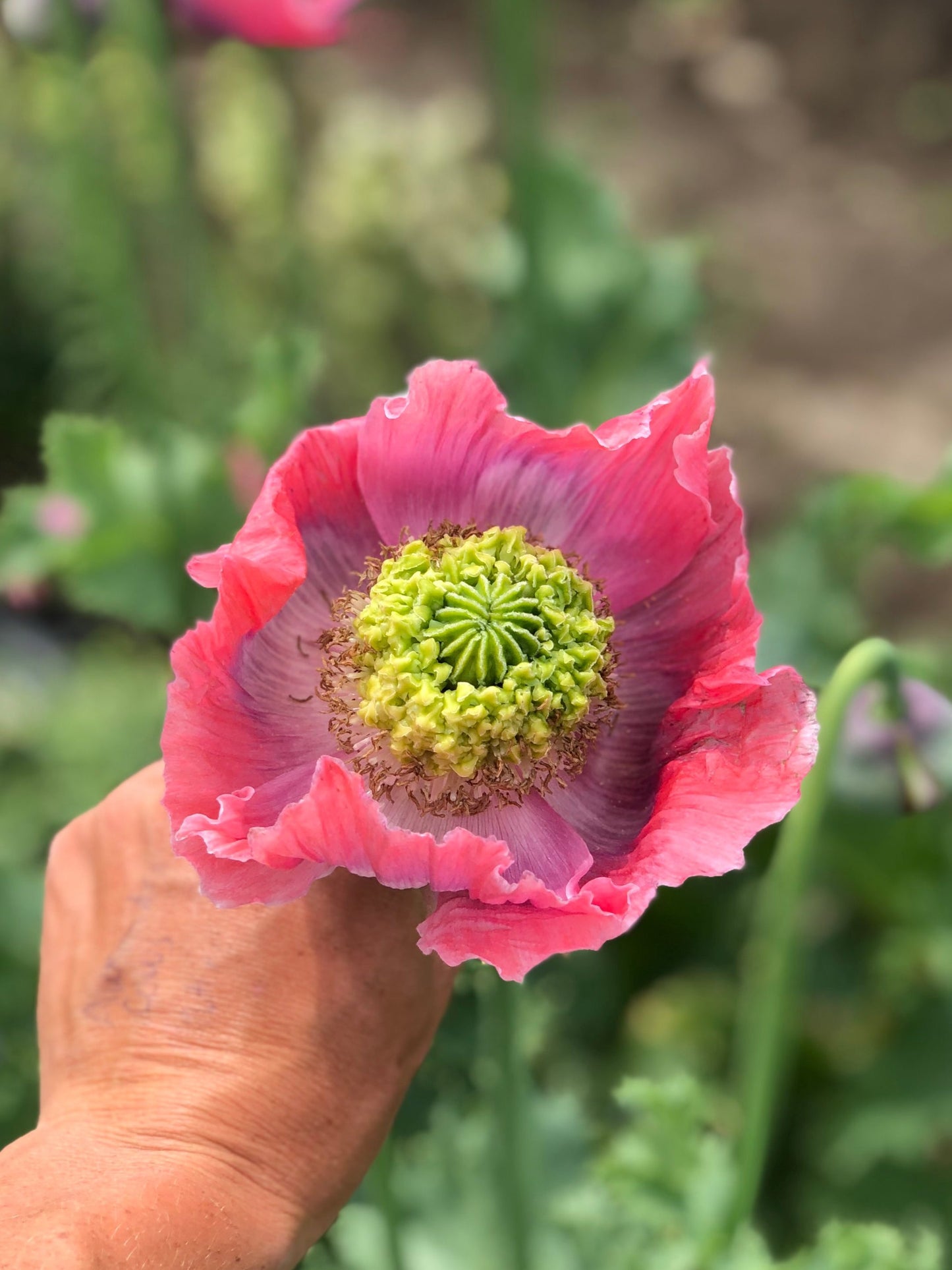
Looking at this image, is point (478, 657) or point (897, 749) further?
A: point (897, 749)

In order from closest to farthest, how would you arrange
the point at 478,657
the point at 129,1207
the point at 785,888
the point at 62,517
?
the point at 129,1207, the point at 478,657, the point at 785,888, the point at 62,517

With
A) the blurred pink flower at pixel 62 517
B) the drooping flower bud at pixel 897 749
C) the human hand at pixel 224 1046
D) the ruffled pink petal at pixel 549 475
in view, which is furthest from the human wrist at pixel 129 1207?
the blurred pink flower at pixel 62 517

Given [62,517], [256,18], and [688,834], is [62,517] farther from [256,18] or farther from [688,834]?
[688,834]

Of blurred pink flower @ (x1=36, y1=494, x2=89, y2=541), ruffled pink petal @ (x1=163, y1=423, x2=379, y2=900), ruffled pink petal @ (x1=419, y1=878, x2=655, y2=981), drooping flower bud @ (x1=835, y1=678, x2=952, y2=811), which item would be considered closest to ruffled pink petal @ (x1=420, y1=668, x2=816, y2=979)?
ruffled pink petal @ (x1=419, y1=878, x2=655, y2=981)

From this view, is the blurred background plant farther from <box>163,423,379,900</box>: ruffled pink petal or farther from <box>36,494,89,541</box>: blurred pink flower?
<box>163,423,379,900</box>: ruffled pink petal

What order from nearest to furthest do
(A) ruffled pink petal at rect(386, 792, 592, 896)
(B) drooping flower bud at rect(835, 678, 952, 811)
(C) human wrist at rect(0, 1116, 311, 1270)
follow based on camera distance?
(C) human wrist at rect(0, 1116, 311, 1270) → (A) ruffled pink petal at rect(386, 792, 592, 896) → (B) drooping flower bud at rect(835, 678, 952, 811)

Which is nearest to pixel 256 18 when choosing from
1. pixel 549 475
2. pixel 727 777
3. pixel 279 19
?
pixel 279 19
